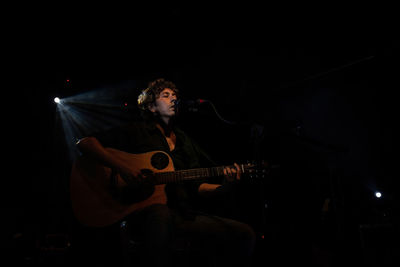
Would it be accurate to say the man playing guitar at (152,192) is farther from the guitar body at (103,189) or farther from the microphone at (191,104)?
the microphone at (191,104)

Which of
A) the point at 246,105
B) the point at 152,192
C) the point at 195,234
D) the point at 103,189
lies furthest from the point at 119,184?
the point at 246,105

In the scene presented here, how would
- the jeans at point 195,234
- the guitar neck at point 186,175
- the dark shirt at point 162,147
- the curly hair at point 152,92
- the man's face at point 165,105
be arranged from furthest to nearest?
the curly hair at point 152,92
the man's face at point 165,105
the dark shirt at point 162,147
the guitar neck at point 186,175
the jeans at point 195,234

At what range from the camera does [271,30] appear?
444 cm

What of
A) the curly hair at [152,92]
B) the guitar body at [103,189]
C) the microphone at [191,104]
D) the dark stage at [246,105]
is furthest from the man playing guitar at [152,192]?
the dark stage at [246,105]

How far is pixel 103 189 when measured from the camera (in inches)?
104

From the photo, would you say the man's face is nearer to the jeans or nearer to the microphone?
the microphone

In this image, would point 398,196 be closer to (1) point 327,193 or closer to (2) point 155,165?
(1) point 327,193

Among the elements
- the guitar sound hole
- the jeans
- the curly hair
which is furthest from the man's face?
the jeans

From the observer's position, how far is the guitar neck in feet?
8.68

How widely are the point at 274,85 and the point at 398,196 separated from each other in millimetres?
2672

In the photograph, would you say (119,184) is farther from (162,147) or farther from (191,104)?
(191,104)

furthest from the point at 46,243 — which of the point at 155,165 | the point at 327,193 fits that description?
the point at 327,193

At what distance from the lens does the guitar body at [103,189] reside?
2.48m

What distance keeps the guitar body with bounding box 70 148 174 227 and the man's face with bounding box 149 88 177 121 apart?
2.23ft
